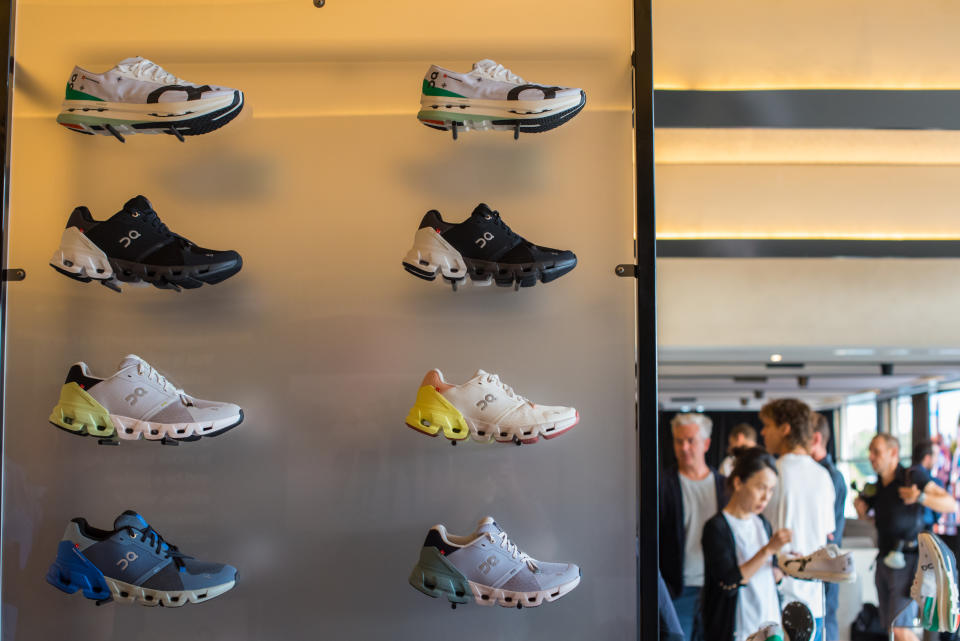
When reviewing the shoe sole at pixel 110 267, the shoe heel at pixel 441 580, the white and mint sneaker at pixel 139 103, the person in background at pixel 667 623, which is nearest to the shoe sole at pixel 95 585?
the shoe heel at pixel 441 580

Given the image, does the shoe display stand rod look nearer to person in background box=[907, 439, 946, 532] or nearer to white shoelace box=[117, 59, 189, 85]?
white shoelace box=[117, 59, 189, 85]

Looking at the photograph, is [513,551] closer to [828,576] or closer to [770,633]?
[770,633]

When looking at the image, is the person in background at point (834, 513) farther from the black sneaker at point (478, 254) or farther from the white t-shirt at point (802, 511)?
the black sneaker at point (478, 254)

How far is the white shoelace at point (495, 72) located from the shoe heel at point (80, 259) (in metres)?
1.04

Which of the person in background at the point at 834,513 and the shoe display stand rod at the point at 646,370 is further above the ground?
the shoe display stand rod at the point at 646,370

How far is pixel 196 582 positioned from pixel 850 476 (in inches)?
200

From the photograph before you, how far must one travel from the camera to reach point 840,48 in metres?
3.14

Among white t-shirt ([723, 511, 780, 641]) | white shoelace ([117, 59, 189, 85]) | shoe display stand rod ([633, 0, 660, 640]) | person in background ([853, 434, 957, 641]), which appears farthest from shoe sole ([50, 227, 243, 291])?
person in background ([853, 434, 957, 641])

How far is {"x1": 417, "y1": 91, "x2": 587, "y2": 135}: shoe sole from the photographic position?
191 centimetres

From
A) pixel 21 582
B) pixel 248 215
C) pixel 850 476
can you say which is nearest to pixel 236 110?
pixel 248 215

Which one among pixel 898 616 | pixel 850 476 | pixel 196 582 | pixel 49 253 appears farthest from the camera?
pixel 850 476

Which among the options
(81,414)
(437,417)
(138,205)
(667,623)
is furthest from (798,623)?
(138,205)

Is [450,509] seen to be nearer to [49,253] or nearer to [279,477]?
[279,477]

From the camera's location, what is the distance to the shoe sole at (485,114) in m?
1.91
